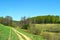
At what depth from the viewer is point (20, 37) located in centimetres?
288

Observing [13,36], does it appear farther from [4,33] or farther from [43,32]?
[43,32]

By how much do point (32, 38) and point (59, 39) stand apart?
→ 262 centimetres

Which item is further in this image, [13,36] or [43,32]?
[43,32]

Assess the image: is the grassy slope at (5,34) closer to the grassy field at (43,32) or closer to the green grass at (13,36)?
the green grass at (13,36)

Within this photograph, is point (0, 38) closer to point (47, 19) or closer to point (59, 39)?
point (59, 39)

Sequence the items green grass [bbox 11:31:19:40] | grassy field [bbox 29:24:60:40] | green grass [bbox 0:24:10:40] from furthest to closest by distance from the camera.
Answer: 1. grassy field [bbox 29:24:60:40]
2. green grass [bbox 11:31:19:40]
3. green grass [bbox 0:24:10:40]

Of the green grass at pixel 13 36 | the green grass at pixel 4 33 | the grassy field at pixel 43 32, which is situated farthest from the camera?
the grassy field at pixel 43 32

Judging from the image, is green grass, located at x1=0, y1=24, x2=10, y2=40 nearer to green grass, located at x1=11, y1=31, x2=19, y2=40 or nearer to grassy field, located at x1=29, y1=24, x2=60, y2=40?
green grass, located at x1=11, y1=31, x2=19, y2=40

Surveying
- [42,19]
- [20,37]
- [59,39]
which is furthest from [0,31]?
[42,19]

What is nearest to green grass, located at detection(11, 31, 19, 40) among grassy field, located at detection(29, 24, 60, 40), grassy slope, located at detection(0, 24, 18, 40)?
grassy slope, located at detection(0, 24, 18, 40)

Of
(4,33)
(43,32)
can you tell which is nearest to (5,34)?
(4,33)

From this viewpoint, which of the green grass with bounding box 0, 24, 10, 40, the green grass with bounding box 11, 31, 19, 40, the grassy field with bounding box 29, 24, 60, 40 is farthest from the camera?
the grassy field with bounding box 29, 24, 60, 40

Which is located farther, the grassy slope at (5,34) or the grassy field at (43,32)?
→ the grassy field at (43,32)


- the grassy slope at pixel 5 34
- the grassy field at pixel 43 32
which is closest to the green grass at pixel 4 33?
the grassy slope at pixel 5 34
